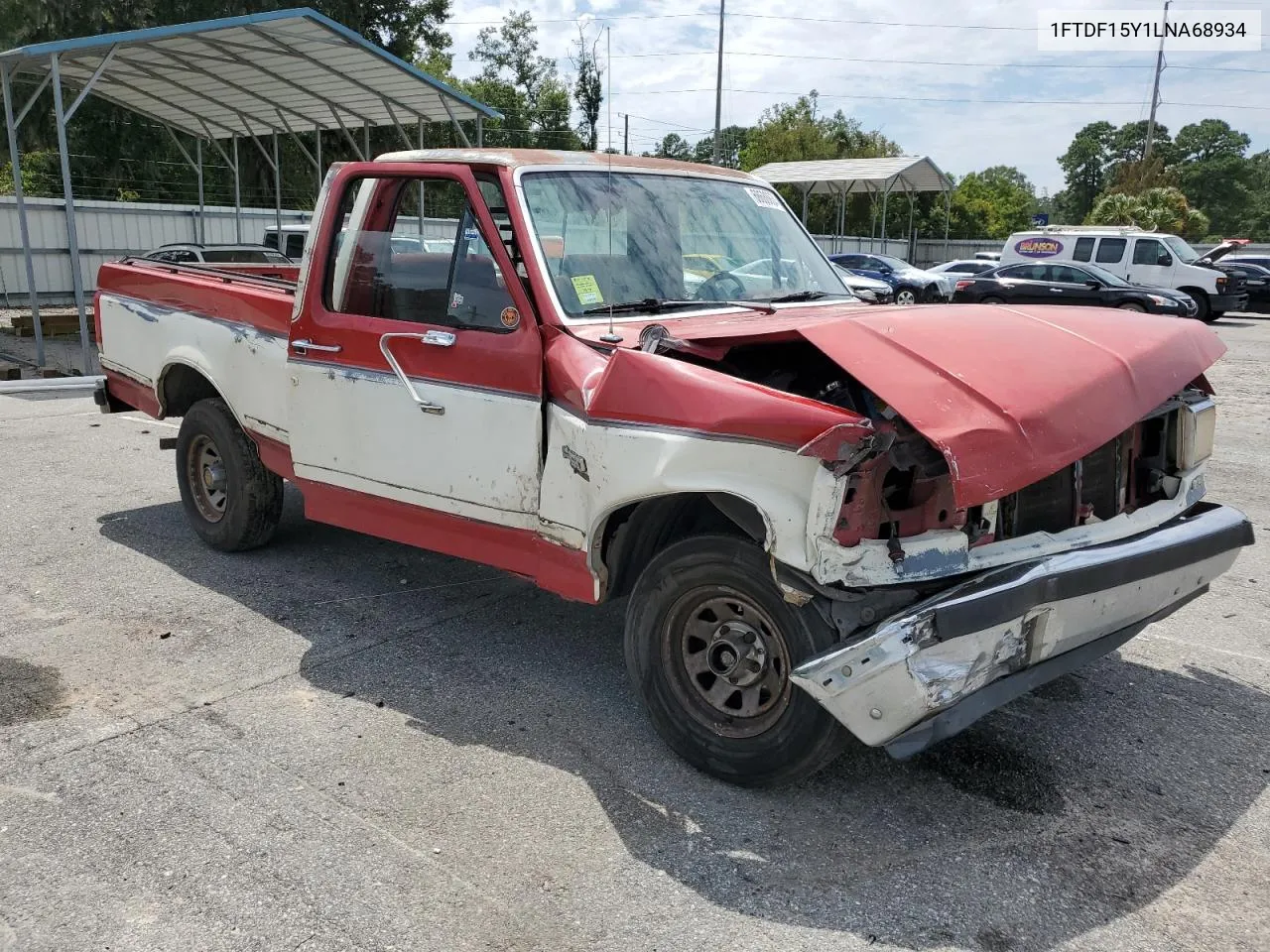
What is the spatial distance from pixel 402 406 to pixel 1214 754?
338 centimetres

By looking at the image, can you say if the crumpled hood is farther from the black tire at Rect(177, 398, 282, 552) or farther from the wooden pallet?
the wooden pallet

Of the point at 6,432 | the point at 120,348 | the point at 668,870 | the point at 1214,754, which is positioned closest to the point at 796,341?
the point at 668,870

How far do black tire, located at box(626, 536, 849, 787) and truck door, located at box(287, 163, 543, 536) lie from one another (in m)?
0.70

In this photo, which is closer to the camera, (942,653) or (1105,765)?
(942,653)

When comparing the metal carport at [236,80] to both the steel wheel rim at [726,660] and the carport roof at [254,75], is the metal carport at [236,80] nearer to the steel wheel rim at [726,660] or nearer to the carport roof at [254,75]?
the carport roof at [254,75]

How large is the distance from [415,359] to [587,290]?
0.79 m

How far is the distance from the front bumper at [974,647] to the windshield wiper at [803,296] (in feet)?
5.76

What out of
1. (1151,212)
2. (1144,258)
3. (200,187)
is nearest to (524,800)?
(200,187)

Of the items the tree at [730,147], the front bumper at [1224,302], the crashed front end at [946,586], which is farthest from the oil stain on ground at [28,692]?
the tree at [730,147]

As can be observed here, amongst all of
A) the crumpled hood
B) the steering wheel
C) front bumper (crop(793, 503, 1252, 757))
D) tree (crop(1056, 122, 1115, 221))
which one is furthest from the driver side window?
tree (crop(1056, 122, 1115, 221))

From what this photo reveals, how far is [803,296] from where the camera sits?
185 inches

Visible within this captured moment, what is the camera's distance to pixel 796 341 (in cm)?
371

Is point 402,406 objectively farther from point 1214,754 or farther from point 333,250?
A: point 1214,754

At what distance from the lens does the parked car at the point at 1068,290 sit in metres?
19.6
